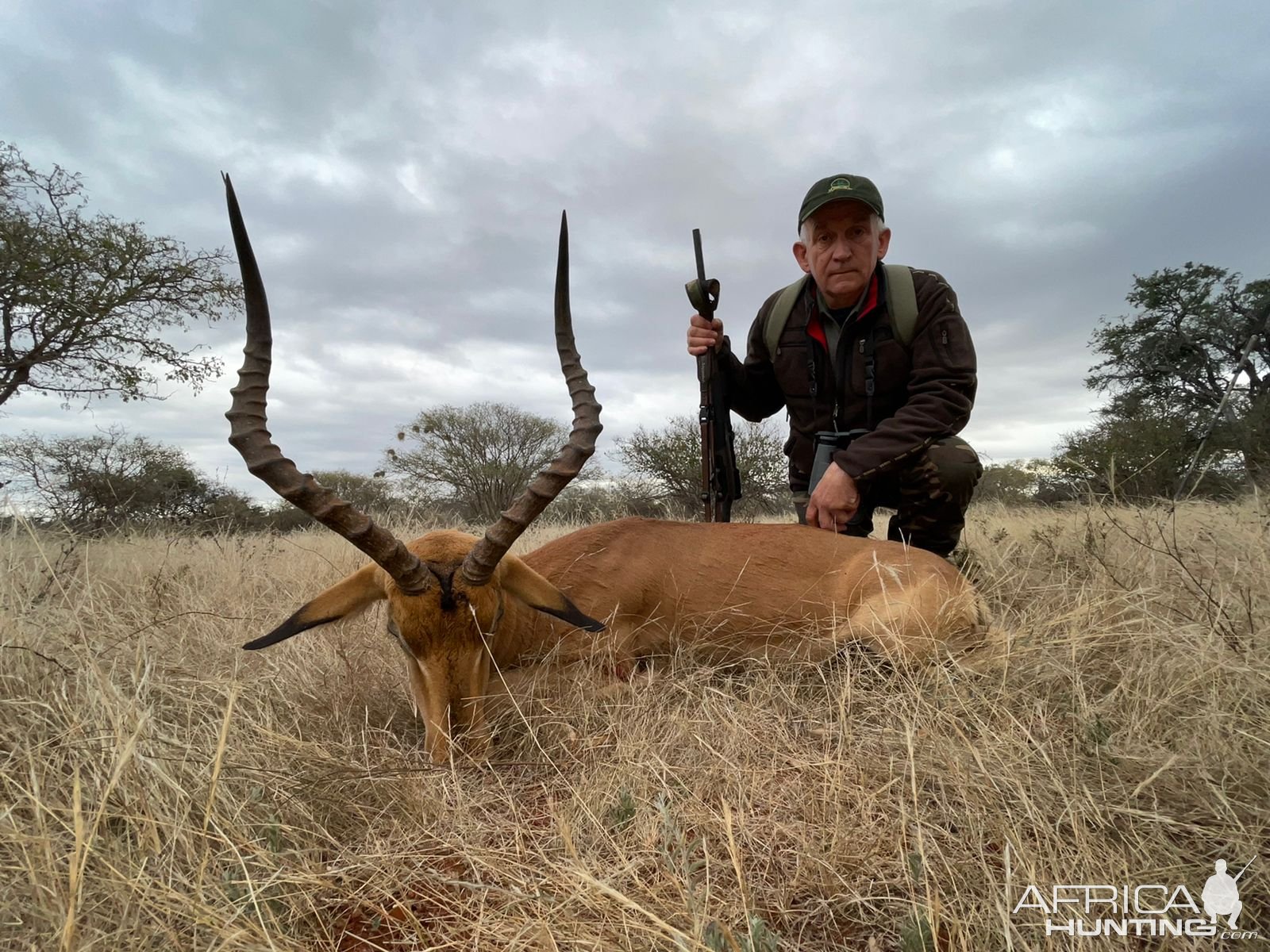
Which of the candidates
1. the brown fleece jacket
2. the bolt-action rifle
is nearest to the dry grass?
the brown fleece jacket

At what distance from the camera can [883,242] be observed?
538 cm

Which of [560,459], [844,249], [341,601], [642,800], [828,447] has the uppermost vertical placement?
[844,249]

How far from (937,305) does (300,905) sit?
4.98 meters

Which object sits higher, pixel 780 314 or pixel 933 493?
pixel 780 314

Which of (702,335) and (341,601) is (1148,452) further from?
(341,601)

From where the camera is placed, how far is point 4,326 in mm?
8523

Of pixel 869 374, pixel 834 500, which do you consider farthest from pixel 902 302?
pixel 834 500

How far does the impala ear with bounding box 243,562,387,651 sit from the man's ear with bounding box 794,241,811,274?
4.06 metres

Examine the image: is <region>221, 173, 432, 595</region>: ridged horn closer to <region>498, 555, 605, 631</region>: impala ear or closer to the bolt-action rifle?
<region>498, 555, 605, 631</region>: impala ear

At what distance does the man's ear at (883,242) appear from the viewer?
5.26 m

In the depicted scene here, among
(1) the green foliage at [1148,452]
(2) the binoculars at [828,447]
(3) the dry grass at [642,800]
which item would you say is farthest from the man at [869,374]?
(1) the green foliage at [1148,452]

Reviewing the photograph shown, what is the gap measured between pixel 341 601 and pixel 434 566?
1.71ft

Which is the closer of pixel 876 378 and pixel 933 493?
pixel 933 493

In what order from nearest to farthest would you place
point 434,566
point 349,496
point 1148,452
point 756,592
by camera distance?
point 434,566
point 756,592
point 1148,452
point 349,496
